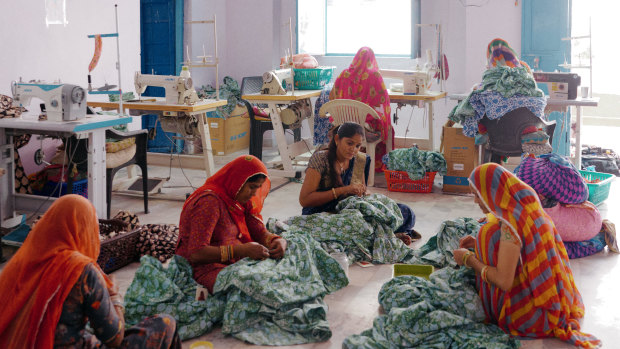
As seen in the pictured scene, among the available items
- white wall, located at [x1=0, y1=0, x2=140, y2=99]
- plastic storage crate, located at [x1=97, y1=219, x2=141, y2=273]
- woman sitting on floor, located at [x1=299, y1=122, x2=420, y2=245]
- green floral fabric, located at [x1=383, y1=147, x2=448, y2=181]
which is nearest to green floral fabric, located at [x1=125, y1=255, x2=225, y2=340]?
plastic storage crate, located at [x1=97, y1=219, x2=141, y2=273]

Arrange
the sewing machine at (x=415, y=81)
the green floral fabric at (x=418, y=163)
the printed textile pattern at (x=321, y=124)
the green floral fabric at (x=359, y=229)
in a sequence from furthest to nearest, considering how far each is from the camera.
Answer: the printed textile pattern at (x=321, y=124) < the sewing machine at (x=415, y=81) < the green floral fabric at (x=418, y=163) < the green floral fabric at (x=359, y=229)

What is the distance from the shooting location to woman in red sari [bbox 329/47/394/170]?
6.12 m

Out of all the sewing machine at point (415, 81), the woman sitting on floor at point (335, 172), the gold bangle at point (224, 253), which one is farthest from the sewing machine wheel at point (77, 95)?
the sewing machine at point (415, 81)

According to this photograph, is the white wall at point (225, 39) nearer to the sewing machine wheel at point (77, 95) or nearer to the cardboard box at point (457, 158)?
the sewing machine wheel at point (77, 95)

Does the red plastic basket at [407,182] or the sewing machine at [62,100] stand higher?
the sewing machine at [62,100]

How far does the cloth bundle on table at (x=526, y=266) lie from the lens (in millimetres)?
2684

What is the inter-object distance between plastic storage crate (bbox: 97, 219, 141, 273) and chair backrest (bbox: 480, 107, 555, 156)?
2.91 meters

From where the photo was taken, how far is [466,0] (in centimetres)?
709

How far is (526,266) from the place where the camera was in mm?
2729

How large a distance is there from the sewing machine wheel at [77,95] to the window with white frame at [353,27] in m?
4.63

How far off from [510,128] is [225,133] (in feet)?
11.2

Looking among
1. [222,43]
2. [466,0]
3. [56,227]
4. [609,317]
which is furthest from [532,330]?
[222,43]

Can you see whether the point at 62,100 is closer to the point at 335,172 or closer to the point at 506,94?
the point at 335,172

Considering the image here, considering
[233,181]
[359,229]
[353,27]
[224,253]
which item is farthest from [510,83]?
[353,27]
